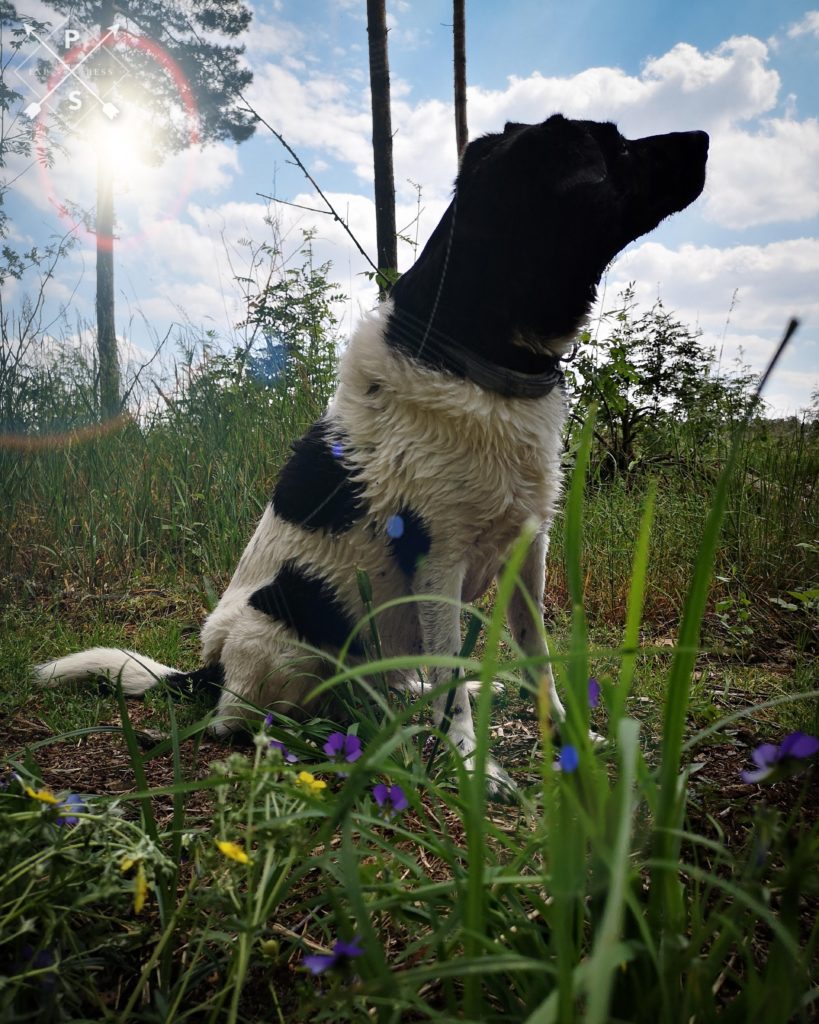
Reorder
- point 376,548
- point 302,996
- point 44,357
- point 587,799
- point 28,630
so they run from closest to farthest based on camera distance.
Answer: point 587,799 → point 302,996 → point 376,548 → point 28,630 → point 44,357

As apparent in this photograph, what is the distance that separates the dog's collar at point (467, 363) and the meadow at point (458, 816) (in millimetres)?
436

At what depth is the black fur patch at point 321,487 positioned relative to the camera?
2.27 metres

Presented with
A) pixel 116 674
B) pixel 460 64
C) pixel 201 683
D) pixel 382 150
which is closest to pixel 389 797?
pixel 201 683

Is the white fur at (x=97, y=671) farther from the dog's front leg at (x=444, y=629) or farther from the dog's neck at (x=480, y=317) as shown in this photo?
the dog's neck at (x=480, y=317)

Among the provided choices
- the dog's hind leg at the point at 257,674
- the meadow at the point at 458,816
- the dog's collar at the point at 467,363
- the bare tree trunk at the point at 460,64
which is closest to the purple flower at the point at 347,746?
the meadow at the point at 458,816

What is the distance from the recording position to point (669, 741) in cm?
79

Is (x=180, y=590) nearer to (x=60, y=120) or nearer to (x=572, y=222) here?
(x=572, y=222)

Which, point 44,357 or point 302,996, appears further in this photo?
point 44,357

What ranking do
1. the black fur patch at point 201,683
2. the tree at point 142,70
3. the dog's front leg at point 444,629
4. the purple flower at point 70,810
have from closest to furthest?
1. the purple flower at point 70,810
2. the dog's front leg at point 444,629
3. the black fur patch at point 201,683
4. the tree at point 142,70

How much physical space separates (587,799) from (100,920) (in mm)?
836

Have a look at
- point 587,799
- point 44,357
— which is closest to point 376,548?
point 587,799

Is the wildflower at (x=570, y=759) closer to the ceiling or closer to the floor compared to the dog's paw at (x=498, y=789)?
closer to the ceiling

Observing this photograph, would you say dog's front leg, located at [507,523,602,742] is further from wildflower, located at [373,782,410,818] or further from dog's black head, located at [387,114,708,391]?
wildflower, located at [373,782,410,818]

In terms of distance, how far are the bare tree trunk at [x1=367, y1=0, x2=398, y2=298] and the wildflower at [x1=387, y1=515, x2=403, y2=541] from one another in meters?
2.73
